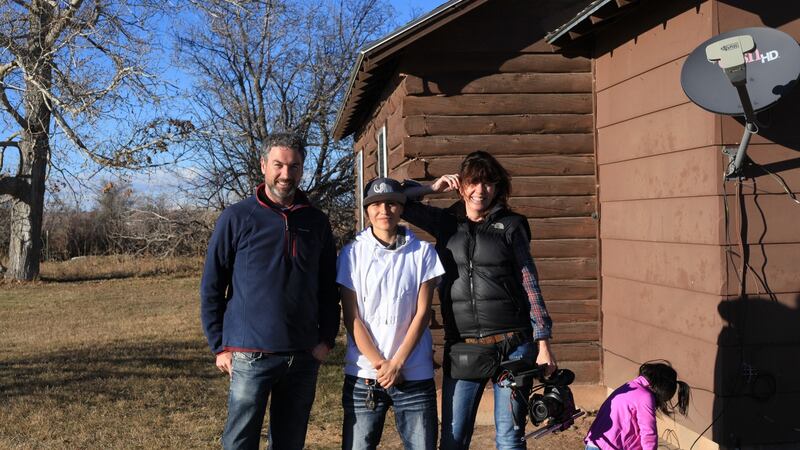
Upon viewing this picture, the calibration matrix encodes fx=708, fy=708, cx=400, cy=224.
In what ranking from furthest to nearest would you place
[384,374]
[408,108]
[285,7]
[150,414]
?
[285,7] < [150,414] < [408,108] < [384,374]

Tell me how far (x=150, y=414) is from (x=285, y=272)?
3684mm

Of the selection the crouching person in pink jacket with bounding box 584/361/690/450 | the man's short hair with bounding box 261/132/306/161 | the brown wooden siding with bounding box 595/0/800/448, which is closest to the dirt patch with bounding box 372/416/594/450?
the brown wooden siding with bounding box 595/0/800/448

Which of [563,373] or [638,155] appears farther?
[638,155]

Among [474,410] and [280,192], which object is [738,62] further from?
[280,192]

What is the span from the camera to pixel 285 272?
316 centimetres

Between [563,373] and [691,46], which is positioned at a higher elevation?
[691,46]

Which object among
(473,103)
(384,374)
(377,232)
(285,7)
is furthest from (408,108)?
(285,7)

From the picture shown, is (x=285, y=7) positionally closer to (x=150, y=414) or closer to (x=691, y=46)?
(x=150, y=414)

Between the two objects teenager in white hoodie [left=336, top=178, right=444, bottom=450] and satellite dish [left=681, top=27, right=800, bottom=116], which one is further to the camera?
satellite dish [left=681, top=27, right=800, bottom=116]

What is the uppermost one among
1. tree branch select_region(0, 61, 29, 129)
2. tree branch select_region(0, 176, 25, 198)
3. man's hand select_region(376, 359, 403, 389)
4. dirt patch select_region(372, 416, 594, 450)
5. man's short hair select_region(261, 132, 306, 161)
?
tree branch select_region(0, 61, 29, 129)

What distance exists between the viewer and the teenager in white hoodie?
10.3ft

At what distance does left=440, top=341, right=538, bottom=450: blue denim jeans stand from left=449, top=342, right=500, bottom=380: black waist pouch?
7cm

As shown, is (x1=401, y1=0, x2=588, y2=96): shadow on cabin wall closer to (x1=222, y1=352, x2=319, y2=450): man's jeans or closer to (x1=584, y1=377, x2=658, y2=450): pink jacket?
(x1=584, y1=377, x2=658, y2=450): pink jacket

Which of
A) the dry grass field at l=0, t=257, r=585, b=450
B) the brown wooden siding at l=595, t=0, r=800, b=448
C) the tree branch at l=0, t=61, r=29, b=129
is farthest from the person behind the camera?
the tree branch at l=0, t=61, r=29, b=129
